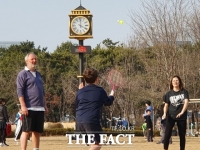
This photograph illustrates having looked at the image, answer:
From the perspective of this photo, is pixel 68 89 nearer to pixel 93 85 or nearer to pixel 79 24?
pixel 79 24

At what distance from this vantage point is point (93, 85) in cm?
992

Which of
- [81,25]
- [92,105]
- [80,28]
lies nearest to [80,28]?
[80,28]

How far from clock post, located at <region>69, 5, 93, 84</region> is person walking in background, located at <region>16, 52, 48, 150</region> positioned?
13.1 m

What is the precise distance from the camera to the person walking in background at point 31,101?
38.0 feet

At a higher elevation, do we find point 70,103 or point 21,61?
point 21,61

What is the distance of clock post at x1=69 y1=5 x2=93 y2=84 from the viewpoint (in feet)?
82.1

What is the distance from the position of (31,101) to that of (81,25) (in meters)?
13.9

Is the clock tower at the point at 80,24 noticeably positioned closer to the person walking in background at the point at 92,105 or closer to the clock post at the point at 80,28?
the clock post at the point at 80,28

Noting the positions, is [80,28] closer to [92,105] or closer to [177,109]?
[177,109]

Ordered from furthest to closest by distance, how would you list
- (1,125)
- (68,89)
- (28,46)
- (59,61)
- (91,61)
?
(28,46) → (59,61) → (91,61) → (68,89) → (1,125)

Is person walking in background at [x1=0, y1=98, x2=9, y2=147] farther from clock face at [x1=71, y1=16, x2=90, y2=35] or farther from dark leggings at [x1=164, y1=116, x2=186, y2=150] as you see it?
dark leggings at [x1=164, y1=116, x2=186, y2=150]

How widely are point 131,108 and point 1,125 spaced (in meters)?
31.4

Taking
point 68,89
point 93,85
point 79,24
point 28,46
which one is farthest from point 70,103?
point 93,85

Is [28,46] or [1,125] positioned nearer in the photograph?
[1,125]
